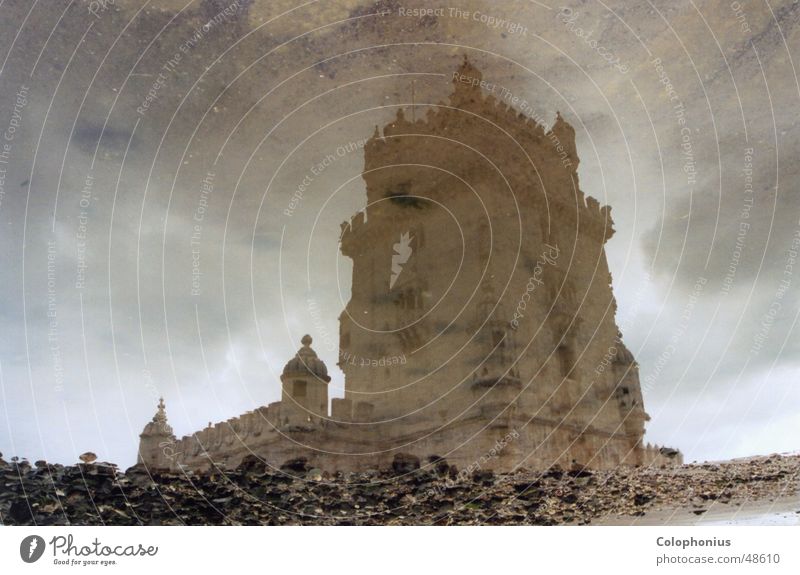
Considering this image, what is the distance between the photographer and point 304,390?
1298cm

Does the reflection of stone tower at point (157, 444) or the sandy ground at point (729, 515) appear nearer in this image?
the sandy ground at point (729, 515)

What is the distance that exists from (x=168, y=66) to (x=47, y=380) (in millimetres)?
5778

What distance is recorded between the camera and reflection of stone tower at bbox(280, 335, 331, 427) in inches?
499

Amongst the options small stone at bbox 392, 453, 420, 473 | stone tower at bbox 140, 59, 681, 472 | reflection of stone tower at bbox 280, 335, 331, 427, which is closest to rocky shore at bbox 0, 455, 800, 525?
small stone at bbox 392, 453, 420, 473

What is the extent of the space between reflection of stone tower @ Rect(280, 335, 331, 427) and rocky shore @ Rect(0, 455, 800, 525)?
3.74ft

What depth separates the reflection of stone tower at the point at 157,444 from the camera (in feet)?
34.3

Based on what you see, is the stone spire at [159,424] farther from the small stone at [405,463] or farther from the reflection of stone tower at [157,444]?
the small stone at [405,463]

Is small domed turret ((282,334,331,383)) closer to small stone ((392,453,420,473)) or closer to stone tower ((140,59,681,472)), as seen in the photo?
stone tower ((140,59,681,472))

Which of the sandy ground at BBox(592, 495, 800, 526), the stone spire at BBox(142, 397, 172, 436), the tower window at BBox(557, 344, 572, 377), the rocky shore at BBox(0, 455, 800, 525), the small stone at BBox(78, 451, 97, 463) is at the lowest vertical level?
the sandy ground at BBox(592, 495, 800, 526)

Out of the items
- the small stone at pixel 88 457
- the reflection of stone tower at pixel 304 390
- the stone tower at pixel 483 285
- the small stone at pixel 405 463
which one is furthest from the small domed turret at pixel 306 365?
the small stone at pixel 88 457

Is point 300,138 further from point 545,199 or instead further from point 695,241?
point 695,241

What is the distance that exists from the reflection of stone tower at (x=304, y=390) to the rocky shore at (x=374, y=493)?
1141 mm
